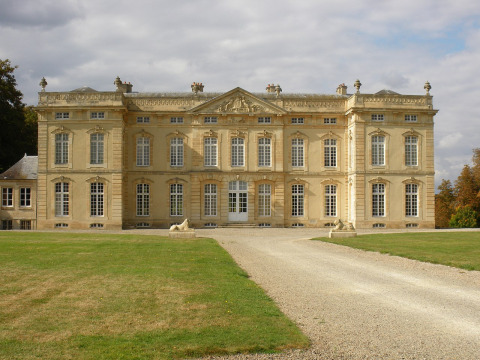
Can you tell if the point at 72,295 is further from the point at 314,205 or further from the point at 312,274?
the point at 314,205

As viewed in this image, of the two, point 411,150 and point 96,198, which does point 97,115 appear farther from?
point 411,150

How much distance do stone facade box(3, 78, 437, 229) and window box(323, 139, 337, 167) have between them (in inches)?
2.5

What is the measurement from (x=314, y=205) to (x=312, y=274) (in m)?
22.0

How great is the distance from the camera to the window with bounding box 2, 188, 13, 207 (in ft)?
109

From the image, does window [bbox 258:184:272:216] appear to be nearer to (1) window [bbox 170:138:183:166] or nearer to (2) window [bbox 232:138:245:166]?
(2) window [bbox 232:138:245:166]

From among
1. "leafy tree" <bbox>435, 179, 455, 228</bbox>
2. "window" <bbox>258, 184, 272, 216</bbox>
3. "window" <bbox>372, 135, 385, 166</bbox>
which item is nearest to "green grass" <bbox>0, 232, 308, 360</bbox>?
"window" <bbox>258, 184, 272, 216</bbox>

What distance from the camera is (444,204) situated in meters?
44.7

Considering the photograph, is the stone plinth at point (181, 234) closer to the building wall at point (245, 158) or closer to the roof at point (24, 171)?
the building wall at point (245, 158)

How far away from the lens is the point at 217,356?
603 cm

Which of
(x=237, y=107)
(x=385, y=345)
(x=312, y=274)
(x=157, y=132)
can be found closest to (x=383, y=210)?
(x=237, y=107)

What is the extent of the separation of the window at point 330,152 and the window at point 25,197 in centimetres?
1813

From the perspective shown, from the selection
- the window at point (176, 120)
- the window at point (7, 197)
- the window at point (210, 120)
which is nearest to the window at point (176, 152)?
the window at point (176, 120)

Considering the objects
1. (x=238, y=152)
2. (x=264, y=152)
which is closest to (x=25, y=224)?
(x=238, y=152)

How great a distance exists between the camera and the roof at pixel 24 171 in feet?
109
